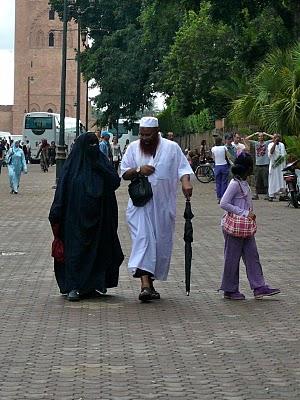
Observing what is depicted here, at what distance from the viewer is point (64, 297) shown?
41.6 feet

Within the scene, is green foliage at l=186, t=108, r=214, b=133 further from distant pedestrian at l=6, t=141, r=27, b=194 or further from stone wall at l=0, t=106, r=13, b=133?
stone wall at l=0, t=106, r=13, b=133

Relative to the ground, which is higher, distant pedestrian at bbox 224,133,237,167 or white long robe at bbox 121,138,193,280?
distant pedestrian at bbox 224,133,237,167

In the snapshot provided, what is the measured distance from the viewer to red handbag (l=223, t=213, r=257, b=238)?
40.8 feet

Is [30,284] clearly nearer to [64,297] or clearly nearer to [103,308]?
[64,297]

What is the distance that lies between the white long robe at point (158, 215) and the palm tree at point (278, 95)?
58.0 feet

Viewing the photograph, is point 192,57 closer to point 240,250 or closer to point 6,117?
point 240,250

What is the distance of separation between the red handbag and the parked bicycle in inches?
1301

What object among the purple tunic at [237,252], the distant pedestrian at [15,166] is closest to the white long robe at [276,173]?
the distant pedestrian at [15,166]

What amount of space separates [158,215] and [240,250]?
0.90 metres

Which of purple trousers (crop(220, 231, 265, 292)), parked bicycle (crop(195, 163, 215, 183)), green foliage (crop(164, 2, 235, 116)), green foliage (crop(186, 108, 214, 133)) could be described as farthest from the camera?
green foliage (crop(186, 108, 214, 133))

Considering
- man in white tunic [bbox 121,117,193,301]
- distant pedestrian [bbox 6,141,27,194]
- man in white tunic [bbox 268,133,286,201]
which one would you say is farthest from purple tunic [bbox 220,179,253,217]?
distant pedestrian [bbox 6,141,27,194]

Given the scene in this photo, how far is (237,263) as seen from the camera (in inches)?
491

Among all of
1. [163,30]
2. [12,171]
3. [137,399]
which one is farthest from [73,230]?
[163,30]

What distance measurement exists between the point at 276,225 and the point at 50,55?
145 meters
